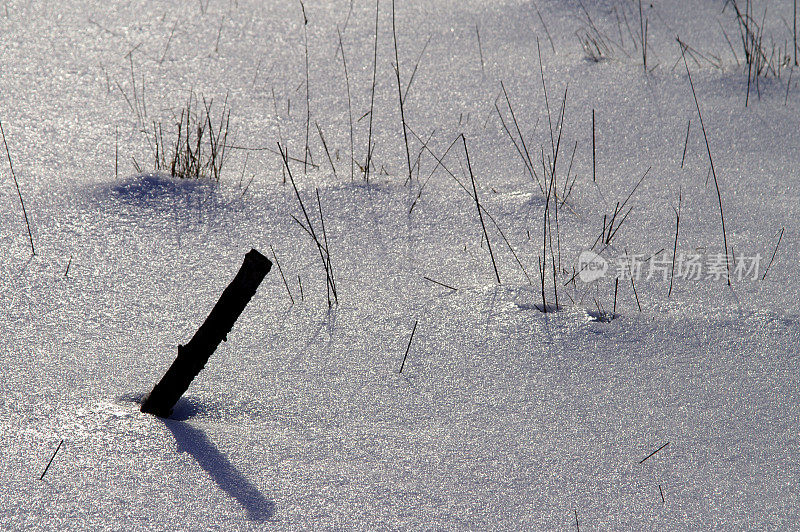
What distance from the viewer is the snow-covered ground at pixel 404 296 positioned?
1.16 m

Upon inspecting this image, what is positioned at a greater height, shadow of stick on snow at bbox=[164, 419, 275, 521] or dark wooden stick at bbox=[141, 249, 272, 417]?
dark wooden stick at bbox=[141, 249, 272, 417]

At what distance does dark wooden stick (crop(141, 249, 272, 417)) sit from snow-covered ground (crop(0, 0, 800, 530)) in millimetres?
54

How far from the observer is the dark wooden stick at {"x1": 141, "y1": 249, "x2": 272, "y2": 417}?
1.12 m

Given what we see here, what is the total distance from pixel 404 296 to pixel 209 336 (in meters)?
0.64

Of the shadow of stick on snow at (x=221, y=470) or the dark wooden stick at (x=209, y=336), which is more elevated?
the dark wooden stick at (x=209, y=336)

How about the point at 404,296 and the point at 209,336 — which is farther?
the point at 404,296

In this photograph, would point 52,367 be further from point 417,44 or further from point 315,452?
point 417,44

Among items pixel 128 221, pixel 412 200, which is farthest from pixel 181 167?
pixel 412 200

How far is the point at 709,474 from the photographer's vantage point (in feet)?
3.99

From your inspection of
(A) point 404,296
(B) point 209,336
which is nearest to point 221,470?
(B) point 209,336

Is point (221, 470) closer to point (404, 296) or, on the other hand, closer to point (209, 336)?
point (209, 336)

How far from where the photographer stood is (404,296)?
1735mm

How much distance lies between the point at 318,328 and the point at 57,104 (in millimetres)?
1696

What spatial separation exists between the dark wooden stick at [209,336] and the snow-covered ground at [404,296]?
0.05m
